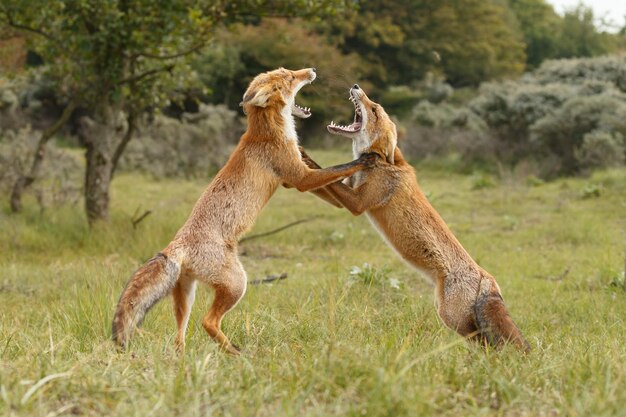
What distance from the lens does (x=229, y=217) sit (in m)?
5.23

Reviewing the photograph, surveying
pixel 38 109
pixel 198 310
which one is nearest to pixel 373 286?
pixel 198 310

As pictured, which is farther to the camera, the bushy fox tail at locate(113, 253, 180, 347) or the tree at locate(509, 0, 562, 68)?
the tree at locate(509, 0, 562, 68)

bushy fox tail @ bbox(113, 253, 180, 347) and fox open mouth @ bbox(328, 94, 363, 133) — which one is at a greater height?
fox open mouth @ bbox(328, 94, 363, 133)

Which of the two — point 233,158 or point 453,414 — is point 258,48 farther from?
point 453,414

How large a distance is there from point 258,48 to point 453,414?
28144 millimetres

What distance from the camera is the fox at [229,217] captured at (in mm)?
4703

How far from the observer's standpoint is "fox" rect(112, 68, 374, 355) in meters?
4.70

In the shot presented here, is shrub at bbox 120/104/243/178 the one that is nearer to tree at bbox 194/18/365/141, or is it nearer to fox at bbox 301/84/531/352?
tree at bbox 194/18/365/141

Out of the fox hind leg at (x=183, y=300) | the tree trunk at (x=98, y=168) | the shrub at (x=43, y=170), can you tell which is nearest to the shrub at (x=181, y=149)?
the shrub at (x=43, y=170)

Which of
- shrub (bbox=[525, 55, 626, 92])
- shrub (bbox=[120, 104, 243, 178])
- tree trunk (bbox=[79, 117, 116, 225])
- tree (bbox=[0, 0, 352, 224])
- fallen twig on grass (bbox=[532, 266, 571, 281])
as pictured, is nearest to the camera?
fallen twig on grass (bbox=[532, 266, 571, 281])

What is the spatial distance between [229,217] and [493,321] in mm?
1960

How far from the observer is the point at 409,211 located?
18.0 feet

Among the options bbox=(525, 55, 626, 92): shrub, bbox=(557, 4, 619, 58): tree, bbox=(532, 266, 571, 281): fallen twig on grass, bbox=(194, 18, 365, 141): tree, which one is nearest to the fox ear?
bbox=(532, 266, 571, 281): fallen twig on grass

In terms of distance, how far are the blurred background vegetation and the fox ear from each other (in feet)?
2.34
